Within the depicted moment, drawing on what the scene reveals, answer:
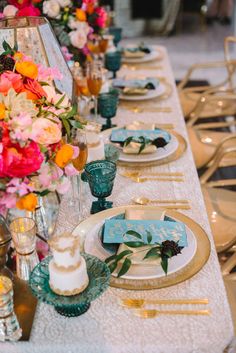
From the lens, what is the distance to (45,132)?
1.17m

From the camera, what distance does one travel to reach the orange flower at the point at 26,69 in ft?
4.30

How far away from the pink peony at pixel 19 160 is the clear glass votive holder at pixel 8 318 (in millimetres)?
245

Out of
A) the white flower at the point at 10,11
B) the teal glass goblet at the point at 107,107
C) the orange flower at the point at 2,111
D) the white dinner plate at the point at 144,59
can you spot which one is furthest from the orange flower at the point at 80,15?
the orange flower at the point at 2,111

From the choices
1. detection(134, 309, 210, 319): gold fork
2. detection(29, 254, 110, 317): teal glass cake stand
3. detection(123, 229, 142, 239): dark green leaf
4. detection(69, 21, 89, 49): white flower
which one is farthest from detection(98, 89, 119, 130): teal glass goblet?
detection(134, 309, 210, 319): gold fork

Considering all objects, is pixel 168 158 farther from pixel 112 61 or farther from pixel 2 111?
pixel 112 61

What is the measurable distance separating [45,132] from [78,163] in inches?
13.7

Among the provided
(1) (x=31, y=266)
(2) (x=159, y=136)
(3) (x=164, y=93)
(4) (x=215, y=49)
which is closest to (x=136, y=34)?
(4) (x=215, y=49)

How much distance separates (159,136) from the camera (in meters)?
2.06

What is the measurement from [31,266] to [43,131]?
38cm

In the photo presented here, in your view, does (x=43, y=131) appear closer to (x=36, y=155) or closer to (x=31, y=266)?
(x=36, y=155)

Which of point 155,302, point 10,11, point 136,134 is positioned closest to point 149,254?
point 155,302

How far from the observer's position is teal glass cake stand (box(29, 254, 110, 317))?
115 centimetres

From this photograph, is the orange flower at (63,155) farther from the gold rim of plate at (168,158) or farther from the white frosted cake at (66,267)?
the gold rim of plate at (168,158)

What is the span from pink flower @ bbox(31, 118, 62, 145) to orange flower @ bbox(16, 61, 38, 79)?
7.6 inches
